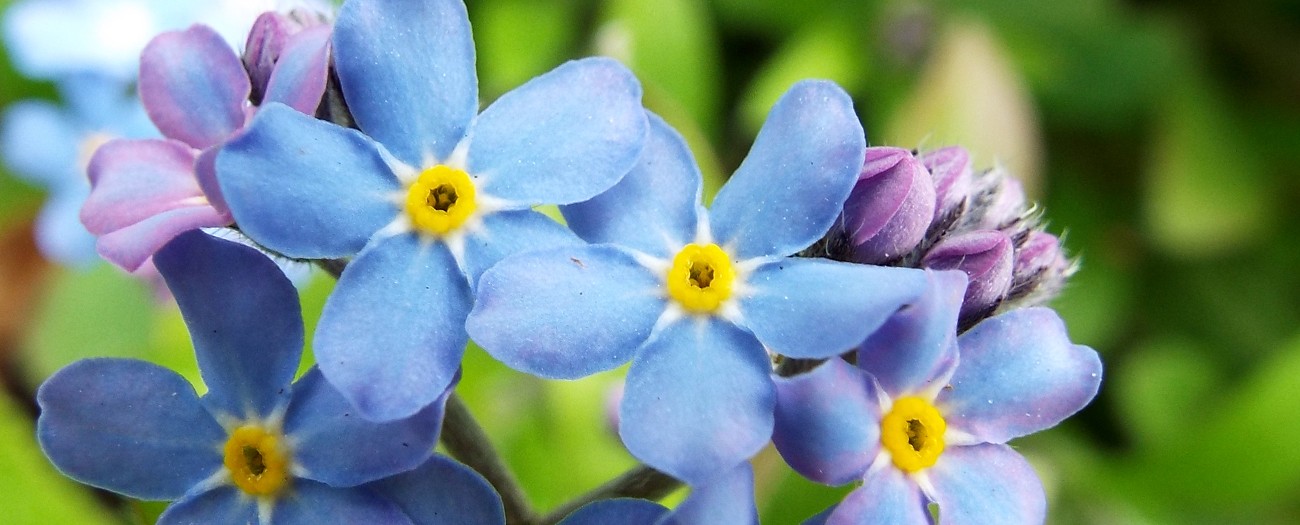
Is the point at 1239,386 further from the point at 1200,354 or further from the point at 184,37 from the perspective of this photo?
the point at 184,37

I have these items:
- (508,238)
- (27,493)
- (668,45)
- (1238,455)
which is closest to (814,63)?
(668,45)

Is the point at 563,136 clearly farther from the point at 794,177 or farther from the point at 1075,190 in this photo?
the point at 1075,190

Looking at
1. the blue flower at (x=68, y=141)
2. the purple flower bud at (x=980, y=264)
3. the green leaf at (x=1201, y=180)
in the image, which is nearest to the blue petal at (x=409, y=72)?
the purple flower bud at (x=980, y=264)

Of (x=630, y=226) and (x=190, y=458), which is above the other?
(x=630, y=226)

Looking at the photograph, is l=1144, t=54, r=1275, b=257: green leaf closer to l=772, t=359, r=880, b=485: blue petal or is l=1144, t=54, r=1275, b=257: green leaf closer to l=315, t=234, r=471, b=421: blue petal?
l=772, t=359, r=880, b=485: blue petal

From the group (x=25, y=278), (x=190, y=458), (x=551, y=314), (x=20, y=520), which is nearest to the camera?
(x=551, y=314)

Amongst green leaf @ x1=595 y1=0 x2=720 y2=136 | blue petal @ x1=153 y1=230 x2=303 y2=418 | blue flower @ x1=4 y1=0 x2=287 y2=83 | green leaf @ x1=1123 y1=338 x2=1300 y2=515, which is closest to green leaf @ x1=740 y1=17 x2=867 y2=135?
green leaf @ x1=595 y1=0 x2=720 y2=136

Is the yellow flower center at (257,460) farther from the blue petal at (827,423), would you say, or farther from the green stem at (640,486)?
the blue petal at (827,423)

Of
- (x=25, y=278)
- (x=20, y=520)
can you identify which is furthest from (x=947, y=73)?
(x=25, y=278)
